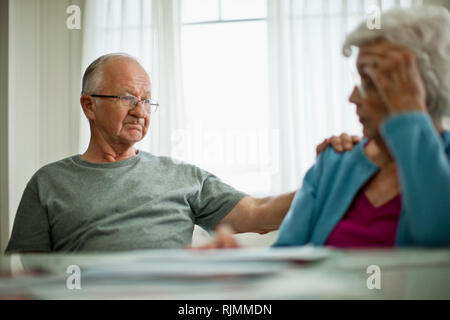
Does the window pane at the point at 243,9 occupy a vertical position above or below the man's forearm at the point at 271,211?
above

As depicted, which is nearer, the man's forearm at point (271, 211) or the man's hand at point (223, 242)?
the man's hand at point (223, 242)

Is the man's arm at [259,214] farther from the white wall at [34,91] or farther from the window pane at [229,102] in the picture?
the white wall at [34,91]

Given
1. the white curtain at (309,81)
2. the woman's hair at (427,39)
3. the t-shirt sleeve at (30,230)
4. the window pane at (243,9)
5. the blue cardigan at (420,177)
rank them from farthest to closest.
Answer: the window pane at (243,9) < the white curtain at (309,81) < the t-shirt sleeve at (30,230) < the woman's hair at (427,39) < the blue cardigan at (420,177)

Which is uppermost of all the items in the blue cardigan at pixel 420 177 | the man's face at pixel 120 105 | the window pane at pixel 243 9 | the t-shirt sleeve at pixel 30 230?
the window pane at pixel 243 9

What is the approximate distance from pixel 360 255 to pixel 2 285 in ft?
1.46

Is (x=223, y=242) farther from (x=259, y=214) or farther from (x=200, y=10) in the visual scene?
(x=200, y=10)

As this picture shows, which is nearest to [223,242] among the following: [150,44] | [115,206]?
[115,206]

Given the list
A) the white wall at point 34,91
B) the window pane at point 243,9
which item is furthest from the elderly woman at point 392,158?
the white wall at point 34,91

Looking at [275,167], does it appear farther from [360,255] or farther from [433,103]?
[360,255]

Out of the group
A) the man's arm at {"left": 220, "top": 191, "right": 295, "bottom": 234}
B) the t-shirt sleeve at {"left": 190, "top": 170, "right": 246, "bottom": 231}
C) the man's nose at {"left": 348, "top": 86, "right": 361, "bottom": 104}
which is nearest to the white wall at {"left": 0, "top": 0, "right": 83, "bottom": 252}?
the t-shirt sleeve at {"left": 190, "top": 170, "right": 246, "bottom": 231}

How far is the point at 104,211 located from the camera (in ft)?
4.43

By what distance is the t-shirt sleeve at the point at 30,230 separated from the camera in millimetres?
1321

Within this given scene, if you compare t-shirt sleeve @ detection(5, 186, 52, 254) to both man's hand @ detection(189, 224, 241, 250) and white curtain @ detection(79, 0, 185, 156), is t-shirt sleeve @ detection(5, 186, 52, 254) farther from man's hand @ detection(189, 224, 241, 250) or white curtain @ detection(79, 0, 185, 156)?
white curtain @ detection(79, 0, 185, 156)

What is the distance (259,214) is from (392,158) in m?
0.60
